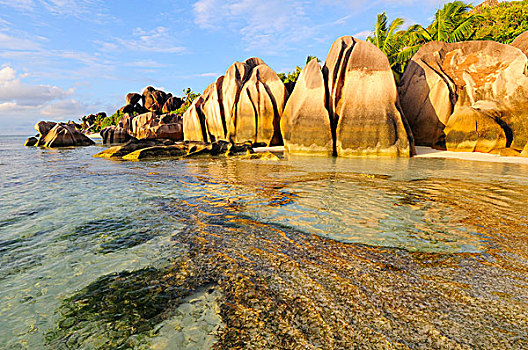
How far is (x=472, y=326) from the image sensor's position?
66.9 inches

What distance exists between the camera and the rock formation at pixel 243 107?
19.4 meters

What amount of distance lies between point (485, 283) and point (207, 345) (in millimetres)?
2203

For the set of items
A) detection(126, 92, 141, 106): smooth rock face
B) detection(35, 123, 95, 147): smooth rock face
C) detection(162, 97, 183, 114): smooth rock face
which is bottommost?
detection(35, 123, 95, 147): smooth rock face

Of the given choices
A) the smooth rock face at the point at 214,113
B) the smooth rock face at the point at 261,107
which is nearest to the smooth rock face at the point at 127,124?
the smooth rock face at the point at 214,113

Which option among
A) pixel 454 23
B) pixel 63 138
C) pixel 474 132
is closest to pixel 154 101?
pixel 63 138

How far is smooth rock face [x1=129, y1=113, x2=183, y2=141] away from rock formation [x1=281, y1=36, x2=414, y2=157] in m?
21.5

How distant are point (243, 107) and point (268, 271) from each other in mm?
18484

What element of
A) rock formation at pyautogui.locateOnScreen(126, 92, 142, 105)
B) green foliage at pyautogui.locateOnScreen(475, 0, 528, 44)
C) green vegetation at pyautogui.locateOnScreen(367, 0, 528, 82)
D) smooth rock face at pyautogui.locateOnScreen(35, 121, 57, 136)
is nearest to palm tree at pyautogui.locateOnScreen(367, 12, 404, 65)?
green vegetation at pyautogui.locateOnScreen(367, 0, 528, 82)

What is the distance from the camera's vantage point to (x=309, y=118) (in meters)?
14.3

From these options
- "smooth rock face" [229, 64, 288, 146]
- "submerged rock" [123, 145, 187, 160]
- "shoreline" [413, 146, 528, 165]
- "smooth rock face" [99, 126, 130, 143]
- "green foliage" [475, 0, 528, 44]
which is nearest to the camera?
"shoreline" [413, 146, 528, 165]

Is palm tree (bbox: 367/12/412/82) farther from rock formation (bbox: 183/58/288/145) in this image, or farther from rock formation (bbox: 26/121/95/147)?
rock formation (bbox: 26/121/95/147)

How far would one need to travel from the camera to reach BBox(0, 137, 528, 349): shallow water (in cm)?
168

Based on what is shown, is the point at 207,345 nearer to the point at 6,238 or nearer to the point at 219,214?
the point at 219,214

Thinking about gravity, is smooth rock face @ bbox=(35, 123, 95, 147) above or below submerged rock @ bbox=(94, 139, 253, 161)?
above
